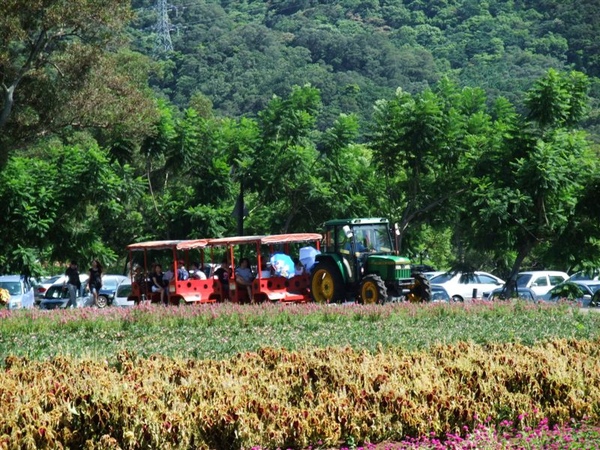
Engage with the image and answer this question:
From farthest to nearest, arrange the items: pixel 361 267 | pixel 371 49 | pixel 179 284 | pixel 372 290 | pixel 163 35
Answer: pixel 163 35 < pixel 371 49 < pixel 179 284 < pixel 361 267 < pixel 372 290

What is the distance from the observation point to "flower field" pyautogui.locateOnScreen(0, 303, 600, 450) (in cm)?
862

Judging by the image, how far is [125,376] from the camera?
33.9 ft

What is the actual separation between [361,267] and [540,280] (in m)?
16.5

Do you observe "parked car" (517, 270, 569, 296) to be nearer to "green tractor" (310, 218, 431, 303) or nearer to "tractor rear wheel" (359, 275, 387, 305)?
"green tractor" (310, 218, 431, 303)

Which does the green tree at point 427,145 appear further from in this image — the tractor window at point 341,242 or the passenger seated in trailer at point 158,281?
the passenger seated in trailer at point 158,281

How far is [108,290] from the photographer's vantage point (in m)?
39.5

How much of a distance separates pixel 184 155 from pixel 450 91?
9032 millimetres

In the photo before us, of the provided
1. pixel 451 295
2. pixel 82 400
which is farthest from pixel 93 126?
pixel 82 400

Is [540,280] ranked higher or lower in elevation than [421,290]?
lower

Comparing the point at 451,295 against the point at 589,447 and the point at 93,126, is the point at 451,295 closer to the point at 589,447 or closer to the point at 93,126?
the point at 93,126

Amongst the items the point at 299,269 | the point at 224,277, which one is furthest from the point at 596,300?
the point at 224,277

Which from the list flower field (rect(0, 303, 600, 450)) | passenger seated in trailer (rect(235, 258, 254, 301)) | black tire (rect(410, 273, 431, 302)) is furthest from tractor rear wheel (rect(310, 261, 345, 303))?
flower field (rect(0, 303, 600, 450))

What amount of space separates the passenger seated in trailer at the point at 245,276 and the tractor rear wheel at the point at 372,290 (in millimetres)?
3016

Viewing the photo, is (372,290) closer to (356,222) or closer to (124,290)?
(356,222)
